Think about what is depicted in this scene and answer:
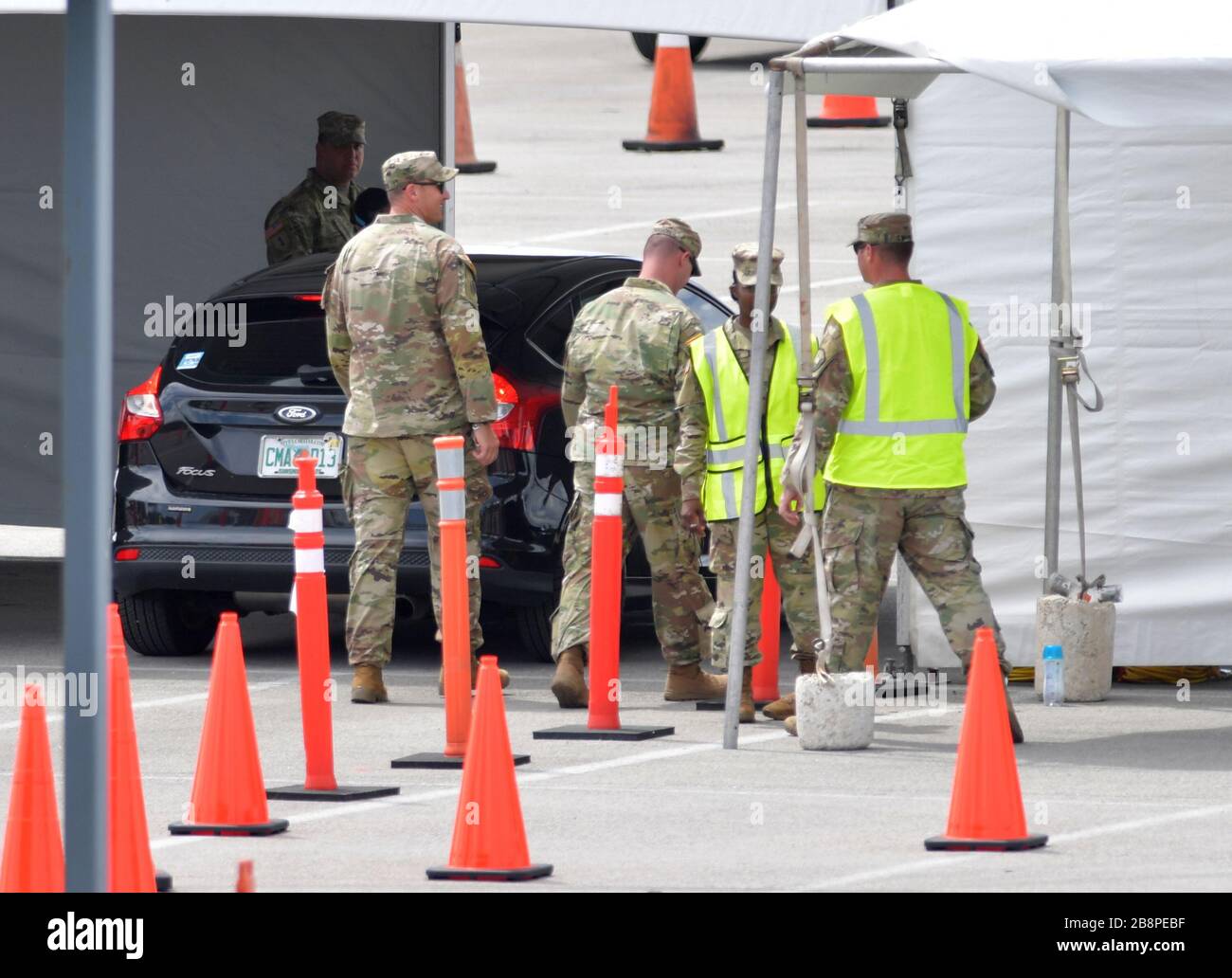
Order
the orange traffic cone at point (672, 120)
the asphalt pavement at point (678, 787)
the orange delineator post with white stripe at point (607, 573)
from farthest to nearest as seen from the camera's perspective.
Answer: the orange traffic cone at point (672, 120), the orange delineator post with white stripe at point (607, 573), the asphalt pavement at point (678, 787)

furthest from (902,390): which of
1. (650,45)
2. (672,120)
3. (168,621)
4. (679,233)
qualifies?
(650,45)

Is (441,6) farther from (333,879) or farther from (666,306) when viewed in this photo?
(333,879)

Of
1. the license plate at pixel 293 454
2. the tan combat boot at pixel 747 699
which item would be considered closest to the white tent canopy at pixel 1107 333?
the tan combat boot at pixel 747 699

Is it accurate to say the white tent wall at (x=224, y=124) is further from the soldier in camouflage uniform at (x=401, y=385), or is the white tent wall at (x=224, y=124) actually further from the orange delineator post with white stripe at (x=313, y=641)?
the orange delineator post with white stripe at (x=313, y=641)

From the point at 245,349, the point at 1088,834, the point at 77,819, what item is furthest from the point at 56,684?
the point at 77,819

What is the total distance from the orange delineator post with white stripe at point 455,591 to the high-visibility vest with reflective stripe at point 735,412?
4.39 ft

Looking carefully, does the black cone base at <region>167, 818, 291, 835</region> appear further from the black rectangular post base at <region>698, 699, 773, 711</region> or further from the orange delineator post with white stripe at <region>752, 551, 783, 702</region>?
the orange delineator post with white stripe at <region>752, 551, 783, 702</region>

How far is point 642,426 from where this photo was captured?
10.1m

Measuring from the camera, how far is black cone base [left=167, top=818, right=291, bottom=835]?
25.1ft

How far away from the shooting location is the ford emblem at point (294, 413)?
35.1 feet

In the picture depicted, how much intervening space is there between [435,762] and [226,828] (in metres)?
1.27

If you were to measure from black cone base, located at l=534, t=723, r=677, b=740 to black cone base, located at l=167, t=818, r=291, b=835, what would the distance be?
1.85 meters

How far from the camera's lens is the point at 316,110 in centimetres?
1446
